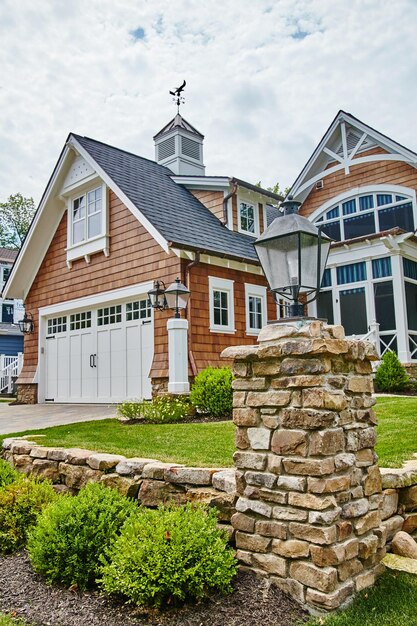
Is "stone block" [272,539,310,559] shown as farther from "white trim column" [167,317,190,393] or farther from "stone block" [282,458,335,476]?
"white trim column" [167,317,190,393]

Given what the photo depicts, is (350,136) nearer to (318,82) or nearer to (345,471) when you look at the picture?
(318,82)

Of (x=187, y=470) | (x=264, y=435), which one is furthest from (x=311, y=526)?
(x=187, y=470)

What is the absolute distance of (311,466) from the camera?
2783mm

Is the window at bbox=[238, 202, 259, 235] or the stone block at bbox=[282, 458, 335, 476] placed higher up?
the window at bbox=[238, 202, 259, 235]

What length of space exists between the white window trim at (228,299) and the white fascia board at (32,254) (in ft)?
17.1

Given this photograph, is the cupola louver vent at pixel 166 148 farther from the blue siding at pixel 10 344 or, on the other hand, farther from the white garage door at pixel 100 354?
the blue siding at pixel 10 344

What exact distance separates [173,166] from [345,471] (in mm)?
13856

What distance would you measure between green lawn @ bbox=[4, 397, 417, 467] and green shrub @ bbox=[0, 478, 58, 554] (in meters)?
0.82

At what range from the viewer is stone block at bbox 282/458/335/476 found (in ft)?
9.05

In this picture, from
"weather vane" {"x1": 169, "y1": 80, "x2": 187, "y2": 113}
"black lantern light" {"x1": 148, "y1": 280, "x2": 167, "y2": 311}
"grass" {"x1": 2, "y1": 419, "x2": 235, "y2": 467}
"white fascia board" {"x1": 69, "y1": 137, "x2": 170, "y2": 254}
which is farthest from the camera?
"weather vane" {"x1": 169, "y1": 80, "x2": 187, "y2": 113}

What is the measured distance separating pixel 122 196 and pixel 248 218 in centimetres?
395

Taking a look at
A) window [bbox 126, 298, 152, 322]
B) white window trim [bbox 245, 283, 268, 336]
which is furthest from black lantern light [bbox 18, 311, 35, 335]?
white window trim [bbox 245, 283, 268, 336]

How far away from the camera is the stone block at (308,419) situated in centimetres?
280

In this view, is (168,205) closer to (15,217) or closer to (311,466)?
(311,466)
